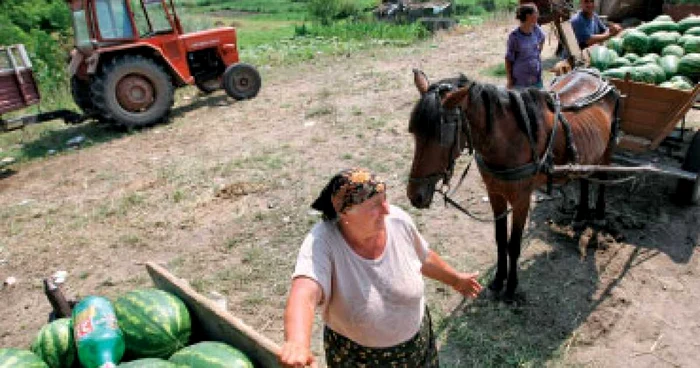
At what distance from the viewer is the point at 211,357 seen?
215cm

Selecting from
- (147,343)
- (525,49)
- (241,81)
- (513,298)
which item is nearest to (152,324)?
(147,343)

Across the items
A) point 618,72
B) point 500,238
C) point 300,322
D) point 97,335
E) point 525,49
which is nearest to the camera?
point 300,322

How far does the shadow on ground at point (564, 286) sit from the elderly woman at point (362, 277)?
1453 millimetres

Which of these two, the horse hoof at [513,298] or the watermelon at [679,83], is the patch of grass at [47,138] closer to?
the horse hoof at [513,298]

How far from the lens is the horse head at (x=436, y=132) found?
9.69 ft

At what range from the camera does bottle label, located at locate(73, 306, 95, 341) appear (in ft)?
7.37

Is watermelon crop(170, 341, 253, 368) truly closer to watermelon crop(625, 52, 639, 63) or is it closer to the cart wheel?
the cart wheel

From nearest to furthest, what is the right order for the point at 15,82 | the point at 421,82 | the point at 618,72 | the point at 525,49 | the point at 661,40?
the point at 421,82 < the point at 618,72 < the point at 661,40 < the point at 525,49 < the point at 15,82

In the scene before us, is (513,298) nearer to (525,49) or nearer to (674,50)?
(525,49)

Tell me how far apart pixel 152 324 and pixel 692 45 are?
5.36 m

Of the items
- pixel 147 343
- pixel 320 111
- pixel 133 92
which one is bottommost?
pixel 320 111

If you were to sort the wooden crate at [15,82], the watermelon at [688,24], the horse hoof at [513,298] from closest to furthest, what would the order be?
the horse hoof at [513,298], the watermelon at [688,24], the wooden crate at [15,82]

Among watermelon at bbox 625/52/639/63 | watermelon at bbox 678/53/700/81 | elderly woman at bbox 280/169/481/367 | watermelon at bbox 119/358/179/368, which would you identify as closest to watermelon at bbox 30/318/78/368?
watermelon at bbox 119/358/179/368

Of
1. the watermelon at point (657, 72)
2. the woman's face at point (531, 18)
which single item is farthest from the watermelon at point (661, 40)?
the woman's face at point (531, 18)
